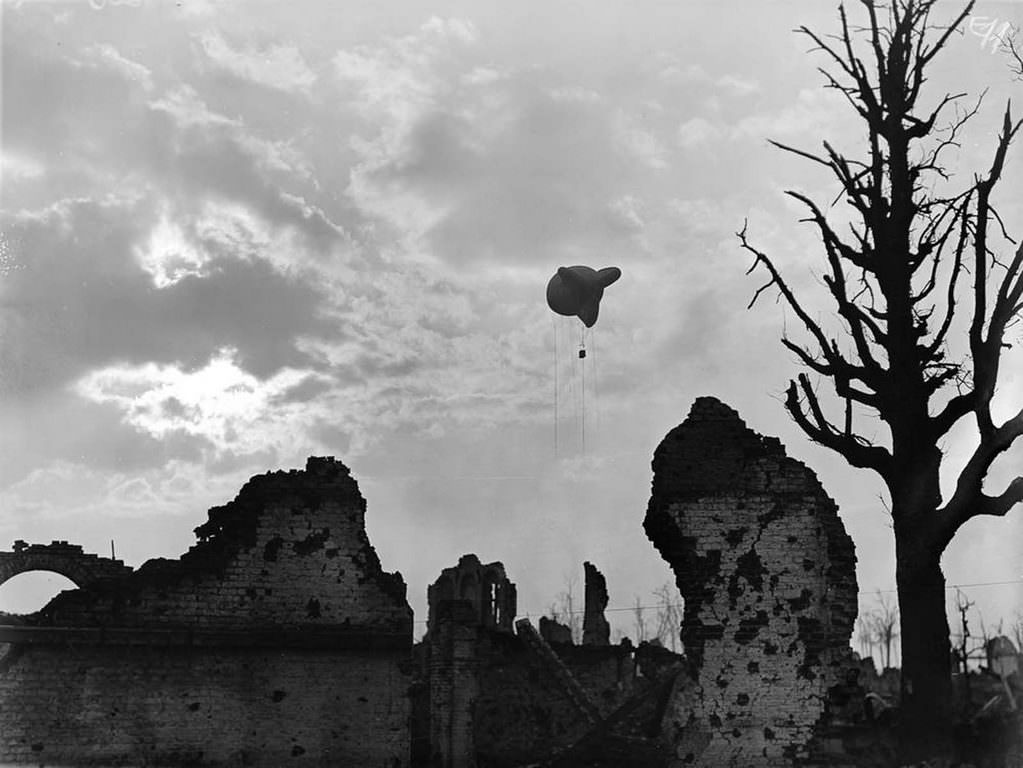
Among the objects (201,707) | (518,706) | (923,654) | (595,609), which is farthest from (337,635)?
(595,609)

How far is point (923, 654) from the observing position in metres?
11.1

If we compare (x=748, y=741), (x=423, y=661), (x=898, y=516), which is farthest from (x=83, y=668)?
(x=423, y=661)

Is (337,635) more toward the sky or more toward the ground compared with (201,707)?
more toward the sky

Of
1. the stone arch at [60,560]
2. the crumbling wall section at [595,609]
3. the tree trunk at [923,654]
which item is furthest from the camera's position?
the crumbling wall section at [595,609]

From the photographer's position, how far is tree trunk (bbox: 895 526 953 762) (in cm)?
1102

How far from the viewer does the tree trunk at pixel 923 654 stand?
434 inches

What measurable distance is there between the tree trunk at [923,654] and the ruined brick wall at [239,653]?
5.08m

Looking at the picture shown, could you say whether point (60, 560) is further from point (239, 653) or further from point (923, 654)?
point (923, 654)

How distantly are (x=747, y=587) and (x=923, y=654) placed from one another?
1782 mm

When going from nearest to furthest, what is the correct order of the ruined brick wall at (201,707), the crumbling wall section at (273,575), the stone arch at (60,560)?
the ruined brick wall at (201,707) → the crumbling wall section at (273,575) → the stone arch at (60,560)

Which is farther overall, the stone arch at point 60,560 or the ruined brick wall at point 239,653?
the stone arch at point 60,560

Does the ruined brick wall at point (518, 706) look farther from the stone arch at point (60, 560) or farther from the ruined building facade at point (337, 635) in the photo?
the ruined building facade at point (337, 635)

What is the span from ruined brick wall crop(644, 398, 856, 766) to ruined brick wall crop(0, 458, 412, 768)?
306 centimetres

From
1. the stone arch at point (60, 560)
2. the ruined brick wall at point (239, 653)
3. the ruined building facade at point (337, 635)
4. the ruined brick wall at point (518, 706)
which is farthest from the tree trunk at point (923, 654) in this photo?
the stone arch at point (60, 560)
